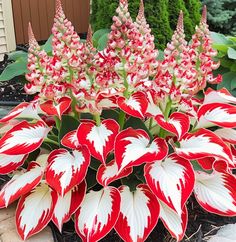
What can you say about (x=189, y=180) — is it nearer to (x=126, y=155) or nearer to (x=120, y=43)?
(x=126, y=155)

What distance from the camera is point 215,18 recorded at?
497 centimetres

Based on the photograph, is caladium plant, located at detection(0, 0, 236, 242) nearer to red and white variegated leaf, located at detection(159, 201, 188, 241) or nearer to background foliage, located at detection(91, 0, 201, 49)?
red and white variegated leaf, located at detection(159, 201, 188, 241)

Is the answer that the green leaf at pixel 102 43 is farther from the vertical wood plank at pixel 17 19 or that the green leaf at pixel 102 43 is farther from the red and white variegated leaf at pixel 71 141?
the vertical wood plank at pixel 17 19

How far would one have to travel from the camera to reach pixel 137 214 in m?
1.58

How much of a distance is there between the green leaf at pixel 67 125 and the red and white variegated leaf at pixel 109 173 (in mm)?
249

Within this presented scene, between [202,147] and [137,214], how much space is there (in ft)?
1.13

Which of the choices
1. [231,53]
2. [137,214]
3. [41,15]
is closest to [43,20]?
[41,15]

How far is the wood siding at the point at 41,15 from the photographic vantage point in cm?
566

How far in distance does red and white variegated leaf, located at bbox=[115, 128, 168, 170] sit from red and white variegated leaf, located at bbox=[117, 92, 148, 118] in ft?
0.24

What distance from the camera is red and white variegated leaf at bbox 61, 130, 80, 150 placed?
5.24 ft

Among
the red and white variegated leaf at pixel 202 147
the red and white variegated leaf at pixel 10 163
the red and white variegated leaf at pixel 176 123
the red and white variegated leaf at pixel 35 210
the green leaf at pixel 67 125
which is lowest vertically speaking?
the red and white variegated leaf at pixel 35 210

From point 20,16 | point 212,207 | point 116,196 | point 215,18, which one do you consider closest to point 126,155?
point 116,196

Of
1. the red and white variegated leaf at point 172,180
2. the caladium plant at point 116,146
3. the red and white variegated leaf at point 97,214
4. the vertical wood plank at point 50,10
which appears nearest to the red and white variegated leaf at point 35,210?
the caladium plant at point 116,146

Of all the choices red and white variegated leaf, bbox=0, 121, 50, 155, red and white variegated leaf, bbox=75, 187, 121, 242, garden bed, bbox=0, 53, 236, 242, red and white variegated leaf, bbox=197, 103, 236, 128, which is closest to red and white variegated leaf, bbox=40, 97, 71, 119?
red and white variegated leaf, bbox=0, 121, 50, 155
